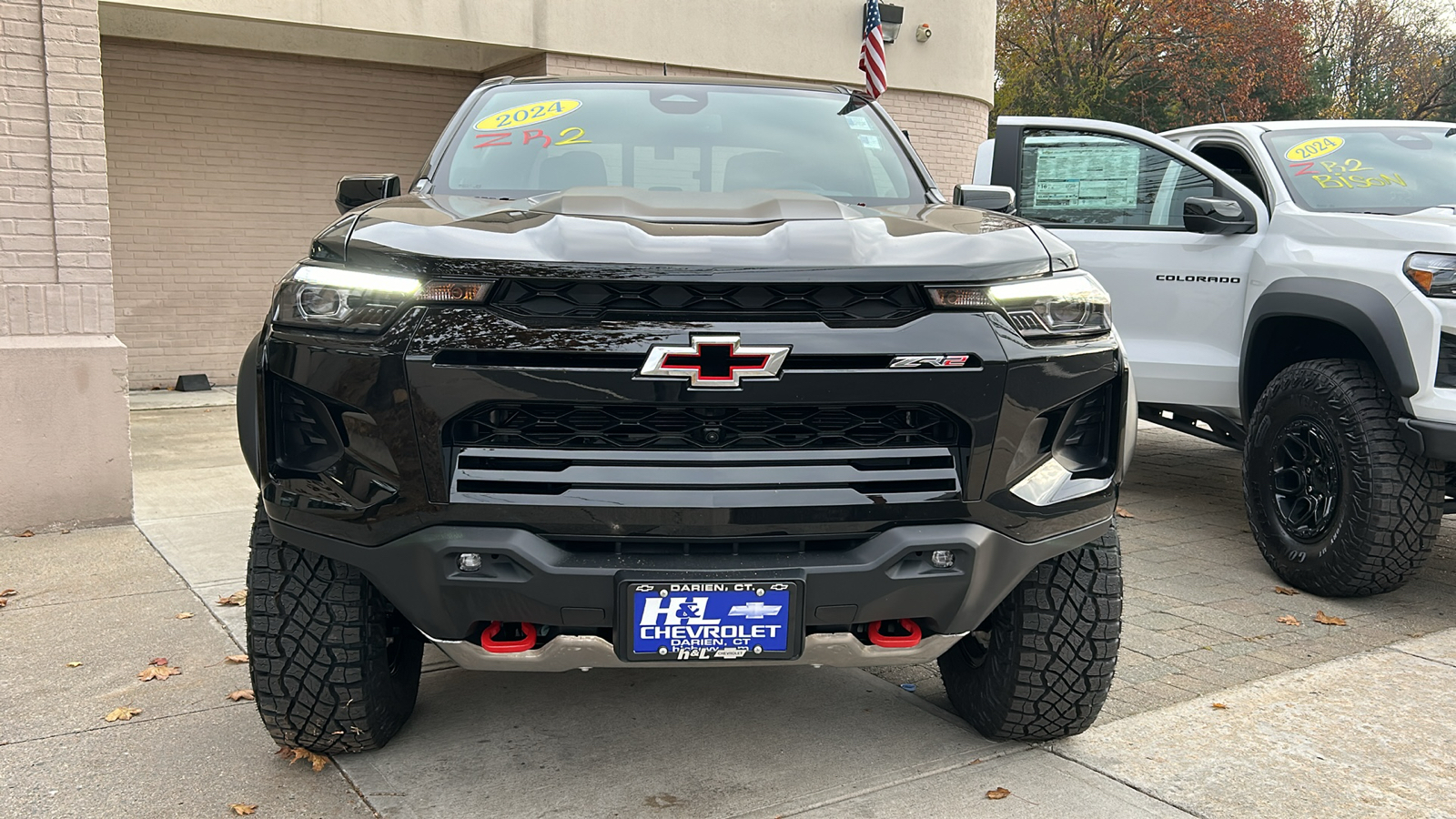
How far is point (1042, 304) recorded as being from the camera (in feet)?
8.20

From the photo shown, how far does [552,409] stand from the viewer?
7.75 ft

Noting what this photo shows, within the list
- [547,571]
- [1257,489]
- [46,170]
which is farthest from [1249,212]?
[46,170]

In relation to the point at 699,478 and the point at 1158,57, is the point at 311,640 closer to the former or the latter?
the point at 699,478

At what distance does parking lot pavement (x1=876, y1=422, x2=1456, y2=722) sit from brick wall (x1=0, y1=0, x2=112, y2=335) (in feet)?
13.2

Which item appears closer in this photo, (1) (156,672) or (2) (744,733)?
(2) (744,733)

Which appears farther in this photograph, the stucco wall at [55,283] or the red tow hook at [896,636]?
the stucco wall at [55,283]

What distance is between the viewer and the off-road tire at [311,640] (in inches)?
106

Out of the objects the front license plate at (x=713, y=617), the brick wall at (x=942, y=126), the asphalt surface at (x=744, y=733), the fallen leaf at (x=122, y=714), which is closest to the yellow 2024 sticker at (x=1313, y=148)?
the asphalt surface at (x=744, y=733)

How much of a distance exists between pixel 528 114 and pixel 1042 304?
6.35ft

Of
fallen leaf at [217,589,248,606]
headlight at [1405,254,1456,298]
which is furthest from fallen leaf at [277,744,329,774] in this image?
headlight at [1405,254,1456,298]

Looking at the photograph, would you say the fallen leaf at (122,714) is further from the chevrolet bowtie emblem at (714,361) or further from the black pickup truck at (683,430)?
the chevrolet bowtie emblem at (714,361)

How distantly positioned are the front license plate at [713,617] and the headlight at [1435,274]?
121 inches

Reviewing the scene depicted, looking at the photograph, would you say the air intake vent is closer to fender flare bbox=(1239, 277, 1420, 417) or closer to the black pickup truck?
the black pickup truck

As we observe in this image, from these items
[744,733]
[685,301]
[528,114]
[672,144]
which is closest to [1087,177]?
[672,144]
